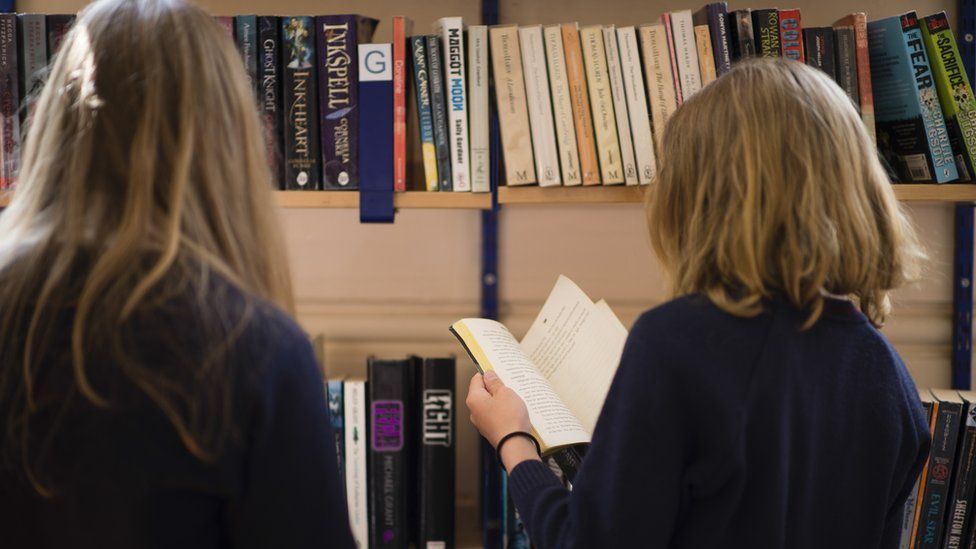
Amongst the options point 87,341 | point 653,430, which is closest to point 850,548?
point 653,430

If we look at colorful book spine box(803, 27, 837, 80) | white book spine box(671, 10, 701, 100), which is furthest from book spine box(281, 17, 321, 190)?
colorful book spine box(803, 27, 837, 80)

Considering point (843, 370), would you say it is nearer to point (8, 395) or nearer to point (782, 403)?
point (782, 403)

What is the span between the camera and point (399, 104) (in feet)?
4.28

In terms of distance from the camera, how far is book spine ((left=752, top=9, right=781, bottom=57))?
133cm

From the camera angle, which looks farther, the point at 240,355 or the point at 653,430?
the point at 653,430

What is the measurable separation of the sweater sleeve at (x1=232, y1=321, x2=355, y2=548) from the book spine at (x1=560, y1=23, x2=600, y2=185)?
757mm

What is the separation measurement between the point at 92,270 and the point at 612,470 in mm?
489

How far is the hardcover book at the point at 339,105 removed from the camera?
1.30 m

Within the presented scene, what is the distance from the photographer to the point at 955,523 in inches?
53.6

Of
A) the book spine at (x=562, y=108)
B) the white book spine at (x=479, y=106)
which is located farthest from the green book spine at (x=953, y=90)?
the white book spine at (x=479, y=106)

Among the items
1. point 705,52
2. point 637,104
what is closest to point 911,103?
point 705,52

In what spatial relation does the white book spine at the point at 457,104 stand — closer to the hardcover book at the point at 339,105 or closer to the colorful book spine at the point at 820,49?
the hardcover book at the point at 339,105

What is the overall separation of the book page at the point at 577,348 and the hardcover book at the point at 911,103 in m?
0.60

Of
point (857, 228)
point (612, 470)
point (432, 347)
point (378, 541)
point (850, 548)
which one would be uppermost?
point (857, 228)
